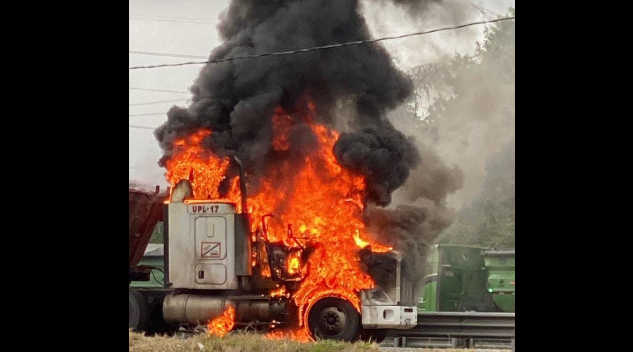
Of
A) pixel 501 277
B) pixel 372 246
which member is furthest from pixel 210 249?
pixel 501 277

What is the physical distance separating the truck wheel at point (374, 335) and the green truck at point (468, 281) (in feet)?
3.45

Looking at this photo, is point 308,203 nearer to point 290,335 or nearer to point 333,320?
point 333,320

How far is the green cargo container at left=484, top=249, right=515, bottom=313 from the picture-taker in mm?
9219

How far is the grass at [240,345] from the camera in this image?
7.95 metres

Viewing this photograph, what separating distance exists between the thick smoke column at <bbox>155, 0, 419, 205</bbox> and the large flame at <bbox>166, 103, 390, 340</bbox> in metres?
0.13

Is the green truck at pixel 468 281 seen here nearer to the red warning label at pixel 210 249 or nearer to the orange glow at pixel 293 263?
the orange glow at pixel 293 263

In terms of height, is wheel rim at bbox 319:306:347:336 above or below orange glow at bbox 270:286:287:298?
below

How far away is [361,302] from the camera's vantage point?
8.16 m

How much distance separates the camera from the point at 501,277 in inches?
368

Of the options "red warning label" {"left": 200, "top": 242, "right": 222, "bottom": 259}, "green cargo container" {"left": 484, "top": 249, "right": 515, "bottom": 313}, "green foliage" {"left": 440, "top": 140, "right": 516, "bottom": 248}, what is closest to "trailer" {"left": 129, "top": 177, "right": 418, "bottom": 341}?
"red warning label" {"left": 200, "top": 242, "right": 222, "bottom": 259}

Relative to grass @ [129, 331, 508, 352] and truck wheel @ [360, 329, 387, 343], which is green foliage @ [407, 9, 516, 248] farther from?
grass @ [129, 331, 508, 352]

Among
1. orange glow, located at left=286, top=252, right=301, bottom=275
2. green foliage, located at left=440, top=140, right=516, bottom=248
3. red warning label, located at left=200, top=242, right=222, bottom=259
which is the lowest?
orange glow, located at left=286, top=252, right=301, bottom=275

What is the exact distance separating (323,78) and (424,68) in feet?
4.77
